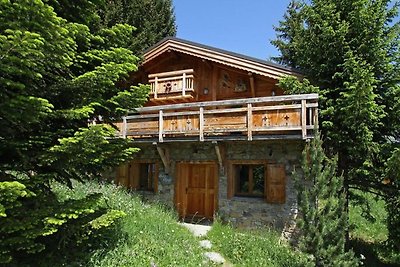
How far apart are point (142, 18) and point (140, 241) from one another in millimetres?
15802

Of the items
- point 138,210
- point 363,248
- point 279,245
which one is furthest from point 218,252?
point 363,248

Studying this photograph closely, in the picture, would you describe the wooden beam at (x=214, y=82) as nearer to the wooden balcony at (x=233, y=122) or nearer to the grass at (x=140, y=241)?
the wooden balcony at (x=233, y=122)

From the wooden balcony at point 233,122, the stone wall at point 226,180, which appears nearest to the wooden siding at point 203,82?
the wooden balcony at point 233,122

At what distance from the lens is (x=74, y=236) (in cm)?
707

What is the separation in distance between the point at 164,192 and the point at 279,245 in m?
4.98

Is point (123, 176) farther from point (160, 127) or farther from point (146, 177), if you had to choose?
point (160, 127)

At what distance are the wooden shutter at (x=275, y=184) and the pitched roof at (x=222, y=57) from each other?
3.41 meters

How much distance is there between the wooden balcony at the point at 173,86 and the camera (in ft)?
47.9

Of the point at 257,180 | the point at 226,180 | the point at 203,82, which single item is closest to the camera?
the point at 226,180

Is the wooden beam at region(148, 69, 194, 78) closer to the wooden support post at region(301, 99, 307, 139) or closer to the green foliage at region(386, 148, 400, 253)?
the wooden support post at region(301, 99, 307, 139)

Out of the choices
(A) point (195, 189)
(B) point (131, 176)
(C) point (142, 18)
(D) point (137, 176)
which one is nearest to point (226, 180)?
(A) point (195, 189)

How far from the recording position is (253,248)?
374 inches

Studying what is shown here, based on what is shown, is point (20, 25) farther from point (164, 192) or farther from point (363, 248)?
point (363, 248)

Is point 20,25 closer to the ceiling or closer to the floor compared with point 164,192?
closer to the ceiling
